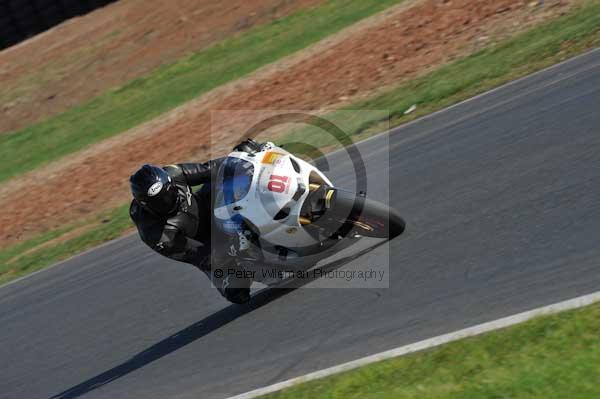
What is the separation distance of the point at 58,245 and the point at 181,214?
22.0ft

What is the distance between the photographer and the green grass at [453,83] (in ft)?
39.2

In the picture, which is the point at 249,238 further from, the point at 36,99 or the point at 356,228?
the point at 36,99

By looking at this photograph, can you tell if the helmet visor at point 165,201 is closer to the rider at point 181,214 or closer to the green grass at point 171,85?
the rider at point 181,214

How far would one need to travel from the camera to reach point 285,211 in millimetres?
7090

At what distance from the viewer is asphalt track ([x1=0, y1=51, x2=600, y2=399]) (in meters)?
6.05

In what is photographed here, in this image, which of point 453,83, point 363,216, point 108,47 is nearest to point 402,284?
point 363,216

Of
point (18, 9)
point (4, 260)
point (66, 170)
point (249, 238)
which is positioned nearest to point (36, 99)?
point (18, 9)

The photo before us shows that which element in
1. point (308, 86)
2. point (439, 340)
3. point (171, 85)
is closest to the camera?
point (439, 340)

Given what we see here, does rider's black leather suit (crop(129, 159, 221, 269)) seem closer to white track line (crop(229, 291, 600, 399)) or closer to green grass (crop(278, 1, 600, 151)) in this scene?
white track line (crop(229, 291, 600, 399))

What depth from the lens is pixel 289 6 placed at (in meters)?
21.7

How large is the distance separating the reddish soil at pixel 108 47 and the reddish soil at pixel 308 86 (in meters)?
5.07

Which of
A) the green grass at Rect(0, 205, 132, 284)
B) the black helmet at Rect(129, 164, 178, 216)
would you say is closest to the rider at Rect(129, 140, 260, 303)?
the black helmet at Rect(129, 164, 178, 216)

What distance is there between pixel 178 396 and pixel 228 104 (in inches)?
423

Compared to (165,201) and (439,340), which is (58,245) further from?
(439,340)
